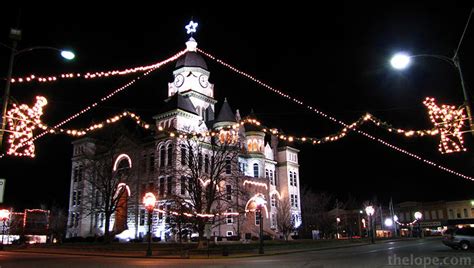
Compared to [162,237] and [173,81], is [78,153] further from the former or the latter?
[162,237]

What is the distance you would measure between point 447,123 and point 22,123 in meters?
18.0

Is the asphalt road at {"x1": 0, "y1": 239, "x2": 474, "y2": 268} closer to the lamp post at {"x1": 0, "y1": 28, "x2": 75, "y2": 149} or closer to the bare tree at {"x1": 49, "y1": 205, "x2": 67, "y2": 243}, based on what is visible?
the lamp post at {"x1": 0, "y1": 28, "x2": 75, "y2": 149}

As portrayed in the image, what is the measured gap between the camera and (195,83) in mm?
67750

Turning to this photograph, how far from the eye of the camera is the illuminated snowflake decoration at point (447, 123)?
59.9ft

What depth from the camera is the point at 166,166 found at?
54406 mm

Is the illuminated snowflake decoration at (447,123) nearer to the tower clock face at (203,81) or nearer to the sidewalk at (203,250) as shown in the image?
the sidewalk at (203,250)

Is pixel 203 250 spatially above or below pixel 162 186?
below

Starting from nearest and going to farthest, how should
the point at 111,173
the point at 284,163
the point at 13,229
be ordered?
1. the point at 111,173
2. the point at 284,163
3. the point at 13,229

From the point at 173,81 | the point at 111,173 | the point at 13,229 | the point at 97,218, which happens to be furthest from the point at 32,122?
the point at 13,229

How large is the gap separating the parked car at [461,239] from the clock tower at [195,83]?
141 feet

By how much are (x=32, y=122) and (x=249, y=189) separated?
142 ft

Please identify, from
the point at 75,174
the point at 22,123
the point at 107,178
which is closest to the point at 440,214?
the point at 107,178

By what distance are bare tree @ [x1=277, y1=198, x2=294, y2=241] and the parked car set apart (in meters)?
28.9

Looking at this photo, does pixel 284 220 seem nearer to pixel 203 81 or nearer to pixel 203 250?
pixel 203 81
